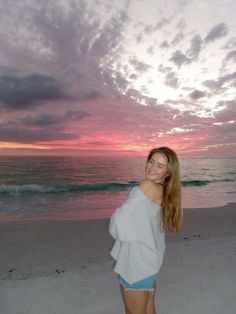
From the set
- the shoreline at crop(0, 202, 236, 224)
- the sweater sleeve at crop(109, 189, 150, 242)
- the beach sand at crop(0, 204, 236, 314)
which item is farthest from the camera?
the shoreline at crop(0, 202, 236, 224)

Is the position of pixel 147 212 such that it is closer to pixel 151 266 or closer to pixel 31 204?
pixel 151 266

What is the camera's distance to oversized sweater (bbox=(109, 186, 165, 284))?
78.7 inches

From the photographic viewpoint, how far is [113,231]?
206 cm

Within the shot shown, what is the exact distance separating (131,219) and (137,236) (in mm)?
157

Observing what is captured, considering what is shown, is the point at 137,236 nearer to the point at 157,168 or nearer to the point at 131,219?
the point at 131,219

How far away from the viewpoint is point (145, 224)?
6.74 ft

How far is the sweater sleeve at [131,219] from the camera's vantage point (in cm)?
199

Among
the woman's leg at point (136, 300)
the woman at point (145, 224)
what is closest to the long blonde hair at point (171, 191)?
the woman at point (145, 224)

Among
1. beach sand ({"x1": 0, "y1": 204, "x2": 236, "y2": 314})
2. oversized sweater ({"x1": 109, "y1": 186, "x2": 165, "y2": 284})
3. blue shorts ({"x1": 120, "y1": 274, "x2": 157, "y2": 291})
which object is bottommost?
beach sand ({"x1": 0, "y1": 204, "x2": 236, "y2": 314})

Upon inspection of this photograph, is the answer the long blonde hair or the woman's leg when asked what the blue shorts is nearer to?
the woman's leg

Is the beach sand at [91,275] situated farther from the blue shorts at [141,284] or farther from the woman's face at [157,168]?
the woman's face at [157,168]

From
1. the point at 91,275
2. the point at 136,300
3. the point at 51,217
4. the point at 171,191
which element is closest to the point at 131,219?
the point at 171,191

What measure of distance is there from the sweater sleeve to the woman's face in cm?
23

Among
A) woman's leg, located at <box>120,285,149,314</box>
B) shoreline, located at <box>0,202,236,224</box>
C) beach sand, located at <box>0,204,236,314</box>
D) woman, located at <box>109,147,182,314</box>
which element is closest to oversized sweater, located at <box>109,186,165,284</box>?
woman, located at <box>109,147,182,314</box>
